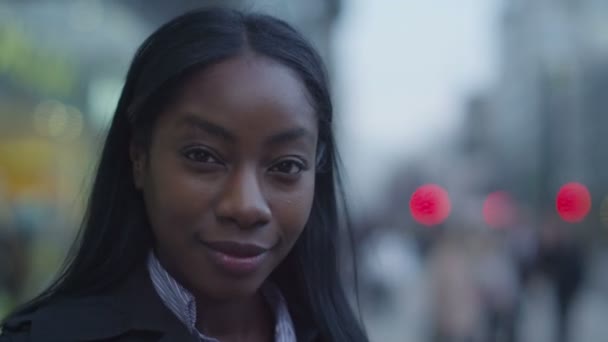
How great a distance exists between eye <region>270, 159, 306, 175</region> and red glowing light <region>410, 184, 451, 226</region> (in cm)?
627

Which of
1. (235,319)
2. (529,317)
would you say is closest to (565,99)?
(529,317)

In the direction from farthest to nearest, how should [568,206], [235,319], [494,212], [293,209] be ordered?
[494,212] < [568,206] < [235,319] < [293,209]

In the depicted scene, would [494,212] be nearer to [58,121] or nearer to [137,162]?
[58,121]

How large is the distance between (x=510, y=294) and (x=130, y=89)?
6513 millimetres

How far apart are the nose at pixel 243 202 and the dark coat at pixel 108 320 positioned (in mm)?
203

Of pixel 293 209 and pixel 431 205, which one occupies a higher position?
pixel 293 209

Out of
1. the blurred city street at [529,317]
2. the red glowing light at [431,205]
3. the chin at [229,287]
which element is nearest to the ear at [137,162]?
the chin at [229,287]

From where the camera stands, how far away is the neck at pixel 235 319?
1.72 m

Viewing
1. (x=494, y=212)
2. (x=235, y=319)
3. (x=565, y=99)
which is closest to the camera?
(x=235, y=319)

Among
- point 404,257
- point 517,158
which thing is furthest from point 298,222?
point 517,158

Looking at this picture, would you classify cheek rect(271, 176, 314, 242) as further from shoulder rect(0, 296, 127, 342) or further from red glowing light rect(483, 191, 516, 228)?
red glowing light rect(483, 191, 516, 228)

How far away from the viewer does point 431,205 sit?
8.93 meters

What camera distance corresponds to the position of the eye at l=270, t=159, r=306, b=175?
1.65 metres

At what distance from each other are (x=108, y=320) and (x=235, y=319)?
28 centimetres
